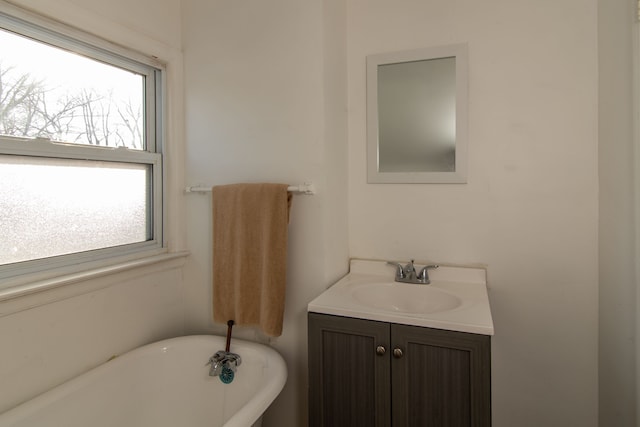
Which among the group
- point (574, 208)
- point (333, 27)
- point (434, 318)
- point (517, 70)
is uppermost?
point (333, 27)

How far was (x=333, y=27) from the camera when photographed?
1611 mm

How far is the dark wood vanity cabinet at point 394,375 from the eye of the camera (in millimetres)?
1076

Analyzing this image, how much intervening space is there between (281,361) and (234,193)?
0.73m

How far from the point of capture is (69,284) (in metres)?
1.25

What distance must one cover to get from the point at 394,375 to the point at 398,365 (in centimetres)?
4

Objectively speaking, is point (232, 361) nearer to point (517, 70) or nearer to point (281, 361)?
point (281, 361)

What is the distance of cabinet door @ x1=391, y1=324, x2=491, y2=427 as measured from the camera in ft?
3.49

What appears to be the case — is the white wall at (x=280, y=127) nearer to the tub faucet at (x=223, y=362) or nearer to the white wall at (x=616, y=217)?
the tub faucet at (x=223, y=362)

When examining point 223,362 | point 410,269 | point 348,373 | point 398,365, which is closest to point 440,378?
point 398,365

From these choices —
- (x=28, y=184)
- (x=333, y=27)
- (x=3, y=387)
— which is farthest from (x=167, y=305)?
(x=333, y=27)

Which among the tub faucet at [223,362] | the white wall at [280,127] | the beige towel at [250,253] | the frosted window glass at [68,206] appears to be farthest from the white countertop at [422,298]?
the frosted window glass at [68,206]

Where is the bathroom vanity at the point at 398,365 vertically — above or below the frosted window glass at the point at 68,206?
below

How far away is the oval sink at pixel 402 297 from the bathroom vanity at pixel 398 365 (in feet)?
0.38

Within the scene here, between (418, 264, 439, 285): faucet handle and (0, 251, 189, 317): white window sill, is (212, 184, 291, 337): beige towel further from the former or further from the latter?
(418, 264, 439, 285): faucet handle
